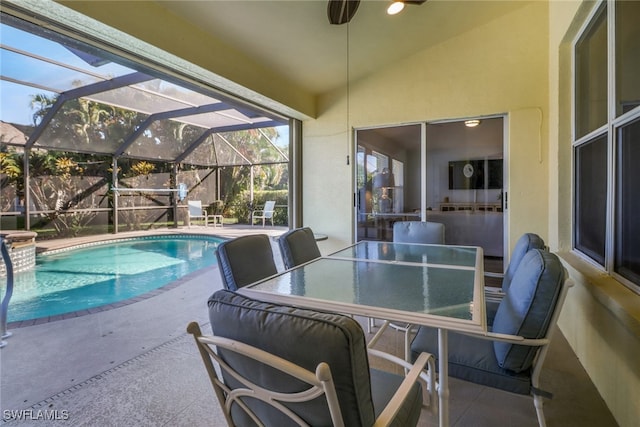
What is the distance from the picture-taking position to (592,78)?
95.0 inches

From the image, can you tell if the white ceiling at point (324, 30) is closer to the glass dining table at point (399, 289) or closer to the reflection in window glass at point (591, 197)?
the reflection in window glass at point (591, 197)

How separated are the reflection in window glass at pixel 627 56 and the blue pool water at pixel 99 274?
15.0 feet

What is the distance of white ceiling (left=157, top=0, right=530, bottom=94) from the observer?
262cm

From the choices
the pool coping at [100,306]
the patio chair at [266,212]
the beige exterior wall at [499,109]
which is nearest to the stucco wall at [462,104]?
the beige exterior wall at [499,109]

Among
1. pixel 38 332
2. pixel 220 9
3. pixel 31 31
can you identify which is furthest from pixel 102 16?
pixel 38 332

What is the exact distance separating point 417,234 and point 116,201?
7.07 m

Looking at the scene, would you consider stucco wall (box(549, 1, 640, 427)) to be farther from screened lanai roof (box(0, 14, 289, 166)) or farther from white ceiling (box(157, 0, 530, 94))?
screened lanai roof (box(0, 14, 289, 166))

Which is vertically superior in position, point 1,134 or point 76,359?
point 1,134

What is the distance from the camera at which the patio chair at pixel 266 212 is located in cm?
727

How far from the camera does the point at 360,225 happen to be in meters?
4.61

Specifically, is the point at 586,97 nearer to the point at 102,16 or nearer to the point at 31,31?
the point at 102,16

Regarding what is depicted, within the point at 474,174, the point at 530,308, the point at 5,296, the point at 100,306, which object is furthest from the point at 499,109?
the point at 5,296

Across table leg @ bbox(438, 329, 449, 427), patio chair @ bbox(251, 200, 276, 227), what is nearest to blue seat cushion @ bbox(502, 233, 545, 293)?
table leg @ bbox(438, 329, 449, 427)

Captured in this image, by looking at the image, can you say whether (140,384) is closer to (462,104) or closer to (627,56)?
(627,56)
